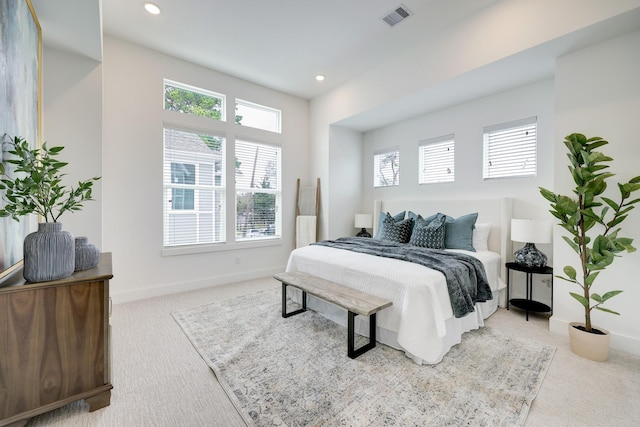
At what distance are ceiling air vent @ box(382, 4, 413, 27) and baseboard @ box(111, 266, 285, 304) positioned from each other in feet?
12.9

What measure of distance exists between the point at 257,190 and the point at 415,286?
325cm

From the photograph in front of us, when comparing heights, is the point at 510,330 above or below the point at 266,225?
below

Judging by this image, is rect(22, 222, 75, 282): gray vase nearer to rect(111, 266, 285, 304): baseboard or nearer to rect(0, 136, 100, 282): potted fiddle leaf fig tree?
rect(0, 136, 100, 282): potted fiddle leaf fig tree

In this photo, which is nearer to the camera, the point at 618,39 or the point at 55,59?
the point at 618,39

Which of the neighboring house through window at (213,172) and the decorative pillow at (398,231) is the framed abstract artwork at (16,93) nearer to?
the neighboring house through window at (213,172)

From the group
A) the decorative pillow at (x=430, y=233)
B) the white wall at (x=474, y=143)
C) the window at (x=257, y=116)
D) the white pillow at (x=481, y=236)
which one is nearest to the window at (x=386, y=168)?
the white wall at (x=474, y=143)

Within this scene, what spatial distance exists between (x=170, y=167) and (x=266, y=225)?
69.8 inches

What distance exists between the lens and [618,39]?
2.25m

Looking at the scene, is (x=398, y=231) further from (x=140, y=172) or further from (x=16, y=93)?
(x=16, y=93)

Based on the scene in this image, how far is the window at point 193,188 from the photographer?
373 cm

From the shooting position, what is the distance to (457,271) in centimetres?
237

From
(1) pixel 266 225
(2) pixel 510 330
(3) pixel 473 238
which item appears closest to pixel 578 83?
(3) pixel 473 238

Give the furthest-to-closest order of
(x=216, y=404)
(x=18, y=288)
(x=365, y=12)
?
(x=365, y=12) → (x=216, y=404) → (x=18, y=288)

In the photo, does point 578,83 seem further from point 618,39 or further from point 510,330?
point 510,330
